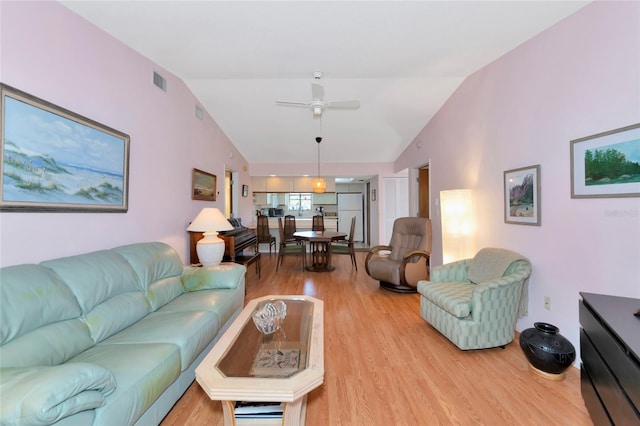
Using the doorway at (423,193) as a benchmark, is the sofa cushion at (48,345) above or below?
below

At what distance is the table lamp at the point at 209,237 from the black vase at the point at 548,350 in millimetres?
2961

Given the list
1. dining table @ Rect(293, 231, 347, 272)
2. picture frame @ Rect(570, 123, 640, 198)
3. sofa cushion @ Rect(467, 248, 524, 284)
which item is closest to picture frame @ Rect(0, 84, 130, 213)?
dining table @ Rect(293, 231, 347, 272)

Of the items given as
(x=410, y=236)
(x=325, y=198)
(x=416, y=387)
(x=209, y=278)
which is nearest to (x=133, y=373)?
(x=209, y=278)

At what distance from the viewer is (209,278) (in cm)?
262

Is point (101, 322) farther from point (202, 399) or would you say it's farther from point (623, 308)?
point (623, 308)

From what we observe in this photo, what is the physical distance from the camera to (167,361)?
1.48 meters

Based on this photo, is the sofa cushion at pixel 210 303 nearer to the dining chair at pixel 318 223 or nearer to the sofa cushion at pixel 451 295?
the sofa cushion at pixel 451 295

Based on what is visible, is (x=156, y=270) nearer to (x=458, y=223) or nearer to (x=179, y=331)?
(x=179, y=331)

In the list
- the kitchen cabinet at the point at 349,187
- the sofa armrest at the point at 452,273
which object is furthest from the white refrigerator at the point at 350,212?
the sofa armrest at the point at 452,273

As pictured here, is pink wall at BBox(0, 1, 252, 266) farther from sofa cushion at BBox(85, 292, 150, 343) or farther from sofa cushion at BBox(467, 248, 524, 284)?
sofa cushion at BBox(467, 248, 524, 284)

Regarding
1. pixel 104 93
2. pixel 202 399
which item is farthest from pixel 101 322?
pixel 104 93

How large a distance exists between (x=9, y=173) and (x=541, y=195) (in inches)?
154

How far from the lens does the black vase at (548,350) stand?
1.88m

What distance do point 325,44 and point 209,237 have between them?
2.39 m
